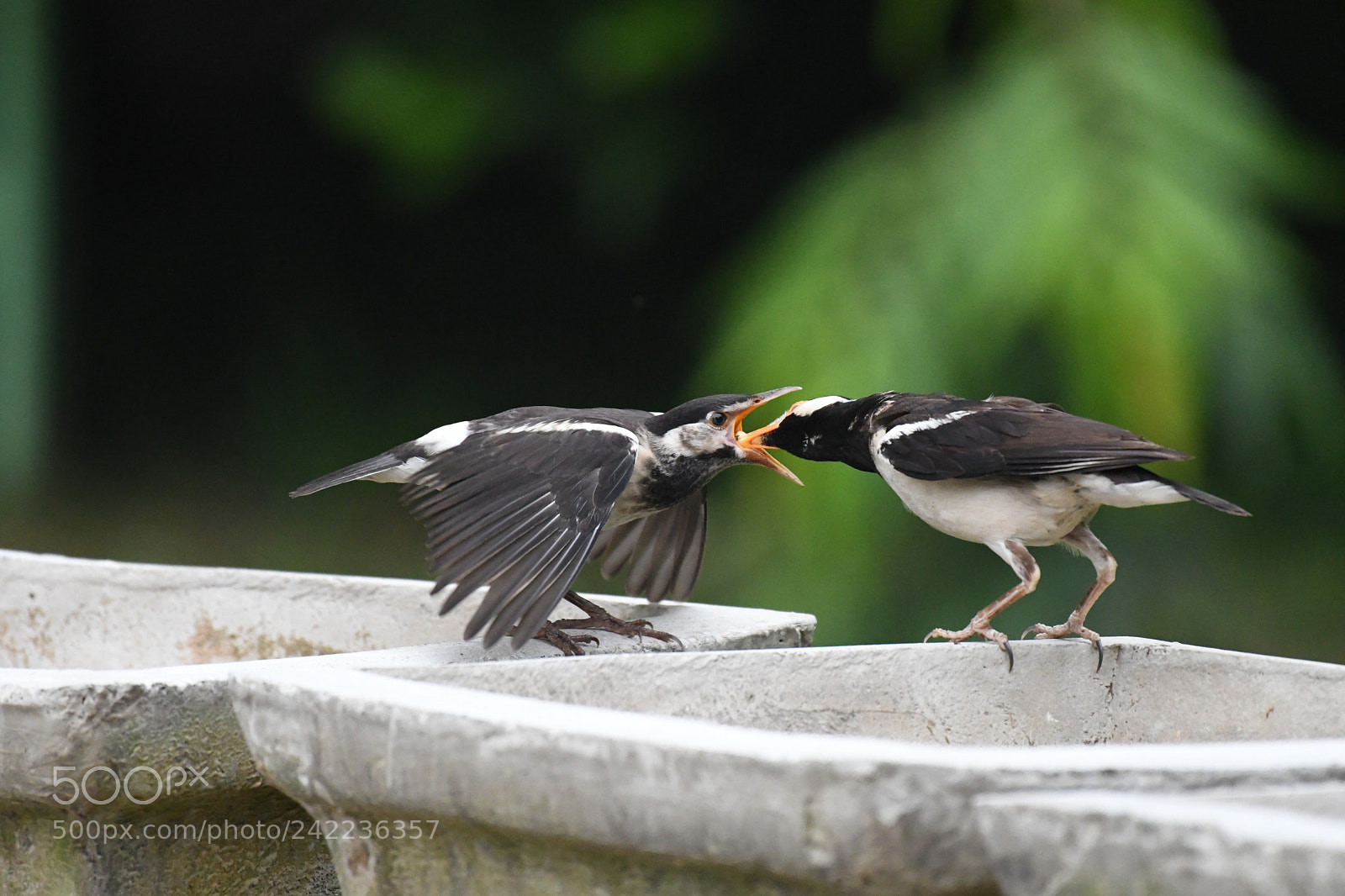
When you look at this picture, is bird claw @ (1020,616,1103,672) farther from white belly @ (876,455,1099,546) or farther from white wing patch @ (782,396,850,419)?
white wing patch @ (782,396,850,419)

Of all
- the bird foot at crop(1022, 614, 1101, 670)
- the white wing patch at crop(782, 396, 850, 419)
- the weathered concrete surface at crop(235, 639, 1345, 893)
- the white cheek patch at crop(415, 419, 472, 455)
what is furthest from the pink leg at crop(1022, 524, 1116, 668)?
the white cheek patch at crop(415, 419, 472, 455)

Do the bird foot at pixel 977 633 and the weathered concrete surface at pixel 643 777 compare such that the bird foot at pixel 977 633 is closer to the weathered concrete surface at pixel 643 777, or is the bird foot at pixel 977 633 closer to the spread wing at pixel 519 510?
the spread wing at pixel 519 510

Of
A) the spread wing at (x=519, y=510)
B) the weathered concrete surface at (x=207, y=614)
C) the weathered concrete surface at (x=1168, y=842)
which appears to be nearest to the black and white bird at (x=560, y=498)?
the spread wing at (x=519, y=510)

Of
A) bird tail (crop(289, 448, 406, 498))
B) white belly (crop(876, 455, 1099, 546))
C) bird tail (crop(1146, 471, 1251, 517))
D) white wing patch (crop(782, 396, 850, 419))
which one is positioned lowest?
bird tail (crop(289, 448, 406, 498))

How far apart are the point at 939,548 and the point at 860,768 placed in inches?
179

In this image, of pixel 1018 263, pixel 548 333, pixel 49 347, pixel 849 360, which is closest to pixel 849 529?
pixel 849 360

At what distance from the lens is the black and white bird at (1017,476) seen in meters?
2.46

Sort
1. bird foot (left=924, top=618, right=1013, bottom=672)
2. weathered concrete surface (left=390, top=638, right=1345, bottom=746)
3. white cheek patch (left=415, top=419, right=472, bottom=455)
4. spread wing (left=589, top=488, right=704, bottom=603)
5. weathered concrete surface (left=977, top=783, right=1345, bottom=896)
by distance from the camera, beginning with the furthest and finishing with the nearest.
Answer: spread wing (left=589, top=488, right=704, bottom=603) → white cheek patch (left=415, top=419, right=472, bottom=455) → bird foot (left=924, top=618, right=1013, bottom=672) → weathered concrete surface (left=390, top=638, right=1345, bottom=746) → weathered concrete surface (left=977, top=783, right=1345, bottom=896)

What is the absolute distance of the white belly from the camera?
8.35 ft

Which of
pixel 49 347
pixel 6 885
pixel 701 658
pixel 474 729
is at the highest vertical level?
pixel 474 729

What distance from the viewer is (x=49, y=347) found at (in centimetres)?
658

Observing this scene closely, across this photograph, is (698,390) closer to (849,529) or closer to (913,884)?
(849,529)

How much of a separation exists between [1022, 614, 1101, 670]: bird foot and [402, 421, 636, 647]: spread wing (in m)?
0.72

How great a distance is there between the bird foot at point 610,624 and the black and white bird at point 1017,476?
47cm
